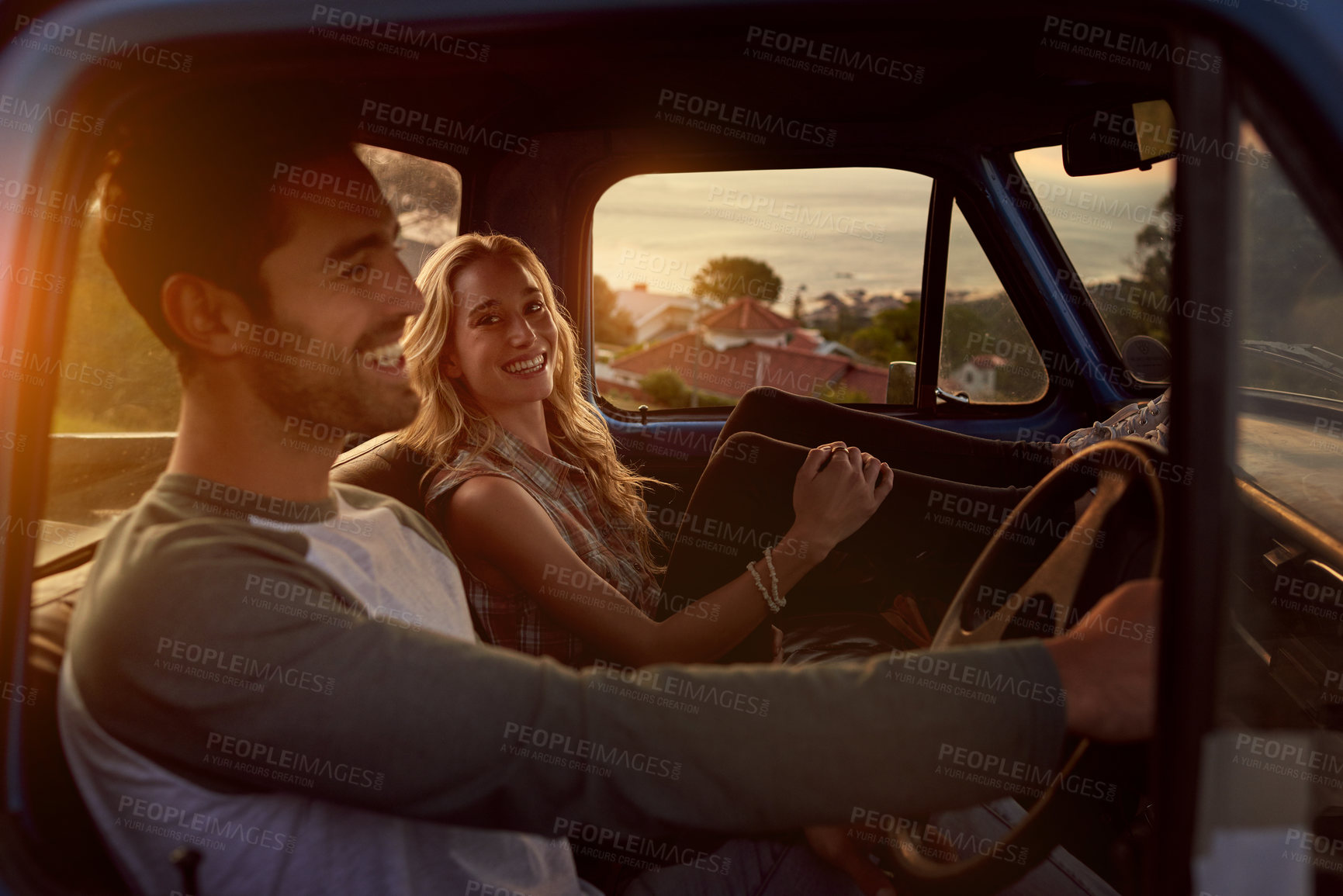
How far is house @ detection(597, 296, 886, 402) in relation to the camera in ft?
9.09

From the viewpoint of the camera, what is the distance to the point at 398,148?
7.36 feet

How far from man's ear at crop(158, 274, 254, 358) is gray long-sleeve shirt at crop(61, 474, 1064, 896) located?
234mm

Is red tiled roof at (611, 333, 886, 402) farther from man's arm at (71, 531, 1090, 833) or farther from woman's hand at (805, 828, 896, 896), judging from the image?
man's arm at (71, 531, 1090, 833)

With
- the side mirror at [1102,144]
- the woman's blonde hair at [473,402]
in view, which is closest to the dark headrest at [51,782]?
the woman's blonde hair at [473,402]

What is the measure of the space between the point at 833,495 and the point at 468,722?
3.60 ft

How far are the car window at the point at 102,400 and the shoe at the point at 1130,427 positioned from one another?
5.27 feet

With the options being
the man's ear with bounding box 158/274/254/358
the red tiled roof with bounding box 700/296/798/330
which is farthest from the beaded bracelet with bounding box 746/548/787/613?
the red tiled roof with bounding box 700/296/798/330

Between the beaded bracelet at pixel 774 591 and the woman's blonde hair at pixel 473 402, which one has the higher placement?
the woman's blonde hair at pixel 473 402

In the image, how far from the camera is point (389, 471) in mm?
1522

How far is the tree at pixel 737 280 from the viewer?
303 centimetres

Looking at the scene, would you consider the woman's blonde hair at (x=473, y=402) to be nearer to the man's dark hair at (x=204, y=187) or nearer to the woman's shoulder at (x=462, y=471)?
the woman's shoulder at (x=462, y=471)

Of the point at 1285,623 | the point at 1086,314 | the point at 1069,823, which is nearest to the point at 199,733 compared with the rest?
the point at 1069,823

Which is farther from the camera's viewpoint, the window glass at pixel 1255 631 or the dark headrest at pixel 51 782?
the dark headrest at pixel 51 782

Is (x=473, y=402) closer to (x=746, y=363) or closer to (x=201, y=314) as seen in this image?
(x=201, y=314)
